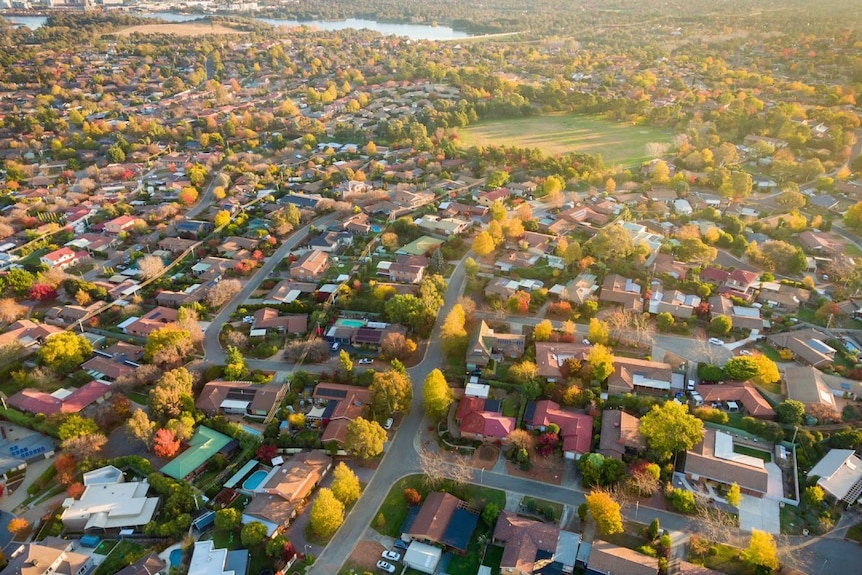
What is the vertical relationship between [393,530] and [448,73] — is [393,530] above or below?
below

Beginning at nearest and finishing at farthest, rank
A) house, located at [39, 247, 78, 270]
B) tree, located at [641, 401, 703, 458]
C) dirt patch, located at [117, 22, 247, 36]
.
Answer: tree, located at [641, 401, 703, 458], house, located at [39, 247, 78, 270], dirt patch, located at [117, 22, 247, 36]

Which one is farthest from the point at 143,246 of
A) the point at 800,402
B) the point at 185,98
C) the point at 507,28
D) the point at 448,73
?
the point at 507,28

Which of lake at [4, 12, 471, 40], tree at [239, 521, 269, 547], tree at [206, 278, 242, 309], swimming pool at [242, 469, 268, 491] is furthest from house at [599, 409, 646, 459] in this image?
lake at [4, 12, 471, 40]

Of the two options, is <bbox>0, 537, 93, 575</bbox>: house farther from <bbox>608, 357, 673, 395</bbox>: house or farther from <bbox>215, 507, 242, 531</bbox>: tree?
<bbox>608, 357, 673, 395</bbox>: house

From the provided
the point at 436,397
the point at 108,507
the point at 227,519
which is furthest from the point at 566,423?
the point at 108,507

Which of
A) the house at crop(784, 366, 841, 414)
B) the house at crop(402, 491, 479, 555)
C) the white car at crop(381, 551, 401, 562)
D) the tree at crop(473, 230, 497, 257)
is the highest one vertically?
the tree at crop(473, 230, 497, 257)

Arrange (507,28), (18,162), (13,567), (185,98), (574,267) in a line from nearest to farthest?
(13,567) < (574,267) < (18,162) < (185,98) < (507,28)

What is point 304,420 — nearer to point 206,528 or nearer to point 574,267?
point 206,528
